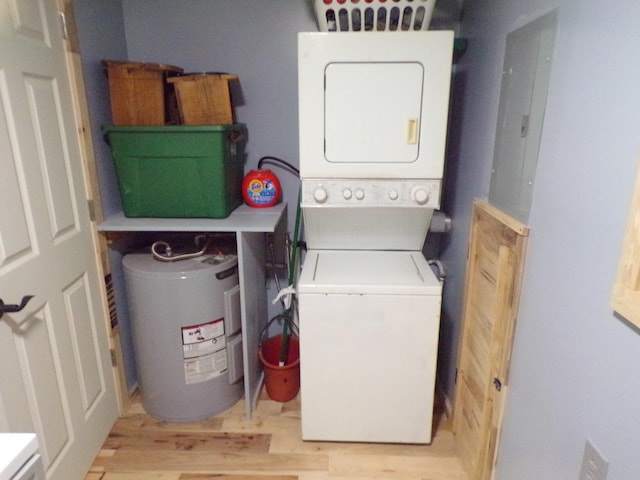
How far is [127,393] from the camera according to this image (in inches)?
85.9

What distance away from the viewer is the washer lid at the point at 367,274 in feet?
5.51

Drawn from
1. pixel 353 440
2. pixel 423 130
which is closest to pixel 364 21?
pixel 423 130

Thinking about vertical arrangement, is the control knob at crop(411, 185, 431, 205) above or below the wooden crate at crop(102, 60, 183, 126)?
below

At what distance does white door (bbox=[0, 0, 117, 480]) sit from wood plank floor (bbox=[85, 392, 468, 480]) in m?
0.18

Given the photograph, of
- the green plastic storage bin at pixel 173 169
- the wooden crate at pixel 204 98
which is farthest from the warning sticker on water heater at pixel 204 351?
the wooden crate at pixel 204 98

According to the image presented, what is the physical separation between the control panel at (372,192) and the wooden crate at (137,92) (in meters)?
0.82

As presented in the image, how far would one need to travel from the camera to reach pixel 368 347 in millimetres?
1763

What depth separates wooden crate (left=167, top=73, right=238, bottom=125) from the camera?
1923 millimetres

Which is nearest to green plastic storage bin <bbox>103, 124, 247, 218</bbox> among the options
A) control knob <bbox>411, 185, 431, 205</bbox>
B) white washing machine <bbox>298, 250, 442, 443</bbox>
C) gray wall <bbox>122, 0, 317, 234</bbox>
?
gray wall <bbox>122, 0, 317, 234</bbox>

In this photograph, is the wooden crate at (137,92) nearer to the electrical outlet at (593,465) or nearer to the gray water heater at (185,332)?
the gray water heater at (185,332)

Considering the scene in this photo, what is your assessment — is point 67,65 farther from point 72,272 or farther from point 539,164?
point 539,164

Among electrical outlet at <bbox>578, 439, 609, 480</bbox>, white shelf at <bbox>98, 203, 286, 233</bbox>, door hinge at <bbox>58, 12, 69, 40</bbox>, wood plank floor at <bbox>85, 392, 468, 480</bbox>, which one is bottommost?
wood plank floor at <bbox>85, 392, 468, 480</bbox>

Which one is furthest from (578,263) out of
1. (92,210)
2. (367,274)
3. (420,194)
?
(92,210)

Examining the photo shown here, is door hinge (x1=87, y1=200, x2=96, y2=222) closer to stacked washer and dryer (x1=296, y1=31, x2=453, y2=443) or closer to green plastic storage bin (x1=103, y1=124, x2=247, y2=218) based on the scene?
green plastic storage bin (x1=103, y1=124, x2=247, y2=218)
